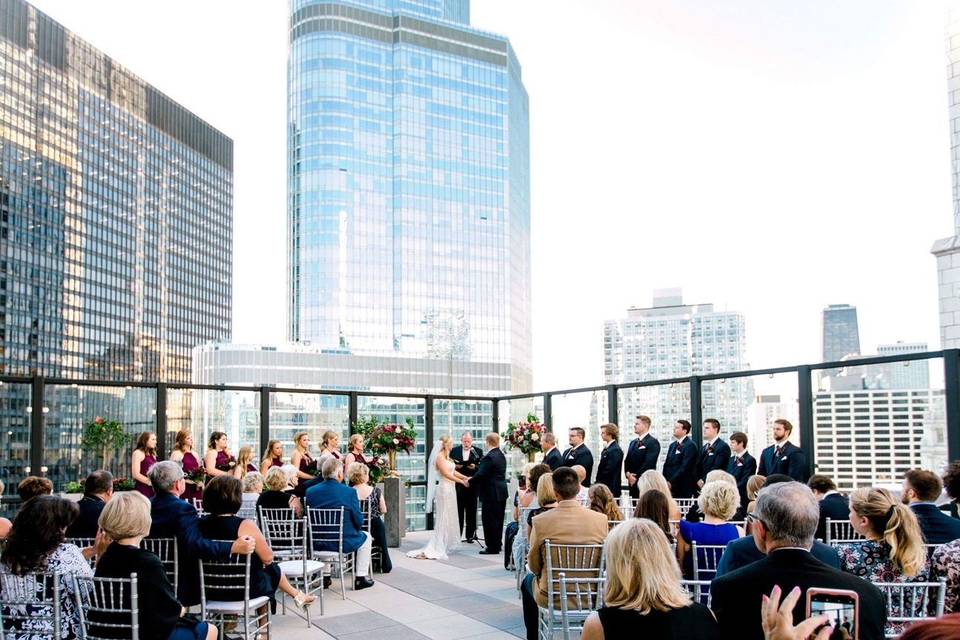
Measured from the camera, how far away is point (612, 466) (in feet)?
32.0

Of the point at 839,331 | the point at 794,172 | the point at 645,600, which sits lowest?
the point at 645,600

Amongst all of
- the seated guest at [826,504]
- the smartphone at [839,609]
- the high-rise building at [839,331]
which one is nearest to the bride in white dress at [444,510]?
the seated guest at [826,504]

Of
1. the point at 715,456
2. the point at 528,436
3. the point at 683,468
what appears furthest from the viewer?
the point at 528,436

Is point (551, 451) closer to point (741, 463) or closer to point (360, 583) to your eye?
point (741, 463)

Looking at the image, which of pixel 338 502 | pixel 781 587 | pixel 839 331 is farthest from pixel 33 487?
pixel 839 331

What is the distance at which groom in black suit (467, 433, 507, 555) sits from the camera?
397 inches

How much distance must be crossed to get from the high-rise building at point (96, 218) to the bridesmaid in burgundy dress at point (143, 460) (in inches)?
2635

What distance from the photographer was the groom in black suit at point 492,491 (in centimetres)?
1009

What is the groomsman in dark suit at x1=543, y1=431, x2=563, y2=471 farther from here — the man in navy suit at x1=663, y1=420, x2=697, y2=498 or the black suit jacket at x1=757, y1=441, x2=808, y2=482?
the black suit jacket at x1=757, y1=441, x2=808, y2=482

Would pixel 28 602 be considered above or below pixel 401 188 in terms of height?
below

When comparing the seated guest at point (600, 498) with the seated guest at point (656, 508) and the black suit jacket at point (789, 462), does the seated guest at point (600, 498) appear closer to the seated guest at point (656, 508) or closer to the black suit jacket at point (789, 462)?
the seated guest at point (656, 508)

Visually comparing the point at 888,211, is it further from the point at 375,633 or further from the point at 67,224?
the point at 67,224

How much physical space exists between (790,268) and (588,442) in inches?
1151

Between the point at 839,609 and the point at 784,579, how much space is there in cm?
74
